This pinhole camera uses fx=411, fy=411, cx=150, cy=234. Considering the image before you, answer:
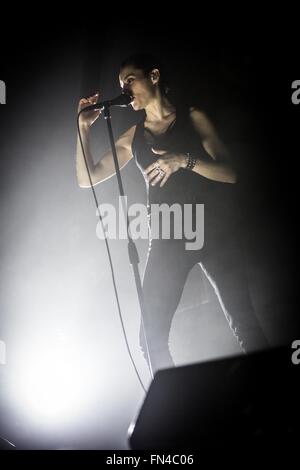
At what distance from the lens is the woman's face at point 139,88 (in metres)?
2.15

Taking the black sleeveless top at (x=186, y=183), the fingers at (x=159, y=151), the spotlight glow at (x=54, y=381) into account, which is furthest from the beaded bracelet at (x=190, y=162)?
the spotlight glow at (x=54, y=381)

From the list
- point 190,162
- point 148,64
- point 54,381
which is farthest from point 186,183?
point 54,381

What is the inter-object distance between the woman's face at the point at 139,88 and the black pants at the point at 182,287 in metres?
0.75

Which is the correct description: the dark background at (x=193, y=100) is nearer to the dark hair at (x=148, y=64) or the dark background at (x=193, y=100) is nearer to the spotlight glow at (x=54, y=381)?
the dark hair at (x=148, y=64)

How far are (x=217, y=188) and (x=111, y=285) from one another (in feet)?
2.69

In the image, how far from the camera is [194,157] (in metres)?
1.99

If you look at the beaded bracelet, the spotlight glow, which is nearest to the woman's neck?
the beaded bracelet

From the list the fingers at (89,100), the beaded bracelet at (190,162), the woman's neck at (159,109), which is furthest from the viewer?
the fingers at (89,100)

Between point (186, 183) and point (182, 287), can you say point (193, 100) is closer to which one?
point (186, 183)

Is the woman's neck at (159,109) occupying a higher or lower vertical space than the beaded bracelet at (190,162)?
higher

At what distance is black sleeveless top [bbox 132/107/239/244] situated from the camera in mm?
2006

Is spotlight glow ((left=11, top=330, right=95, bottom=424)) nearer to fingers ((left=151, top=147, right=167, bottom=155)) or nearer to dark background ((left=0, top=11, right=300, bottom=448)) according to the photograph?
dark background ((left=0, top=11, right=300, bottom=448))

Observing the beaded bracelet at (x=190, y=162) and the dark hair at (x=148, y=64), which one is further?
the dark hair at (x=148, y=64)

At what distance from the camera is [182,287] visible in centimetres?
200
